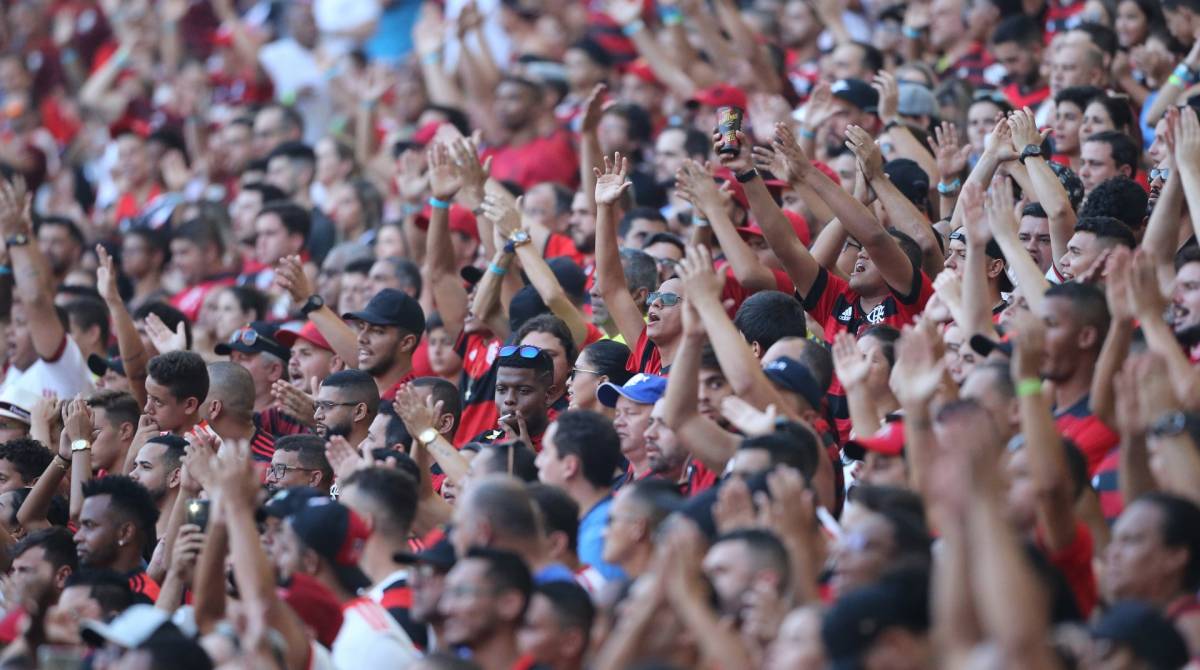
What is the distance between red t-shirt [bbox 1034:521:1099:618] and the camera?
5.53 m

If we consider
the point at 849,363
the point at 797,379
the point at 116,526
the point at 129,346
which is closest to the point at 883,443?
the point at 849,363

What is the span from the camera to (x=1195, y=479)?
216 inches

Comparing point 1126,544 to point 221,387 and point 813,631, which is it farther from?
point 221,387

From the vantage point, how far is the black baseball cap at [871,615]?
472 centimetres

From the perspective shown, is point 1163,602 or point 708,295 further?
point 708,295

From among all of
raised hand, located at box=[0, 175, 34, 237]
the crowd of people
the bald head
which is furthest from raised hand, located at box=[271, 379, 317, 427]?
raised hand, located at box=[0, 175, 34, 237]

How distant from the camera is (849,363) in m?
6.70

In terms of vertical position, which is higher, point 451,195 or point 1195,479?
point 1195,479

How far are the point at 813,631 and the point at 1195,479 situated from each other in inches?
55.3

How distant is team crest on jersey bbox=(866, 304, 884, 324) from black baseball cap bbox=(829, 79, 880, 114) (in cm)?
235

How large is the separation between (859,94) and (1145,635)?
20.4 ft

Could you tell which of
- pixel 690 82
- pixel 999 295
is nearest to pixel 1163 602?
pixel 999 295

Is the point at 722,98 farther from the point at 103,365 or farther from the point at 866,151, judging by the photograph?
the point at 103,365

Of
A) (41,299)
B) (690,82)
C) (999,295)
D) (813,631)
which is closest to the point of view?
(813,631)
